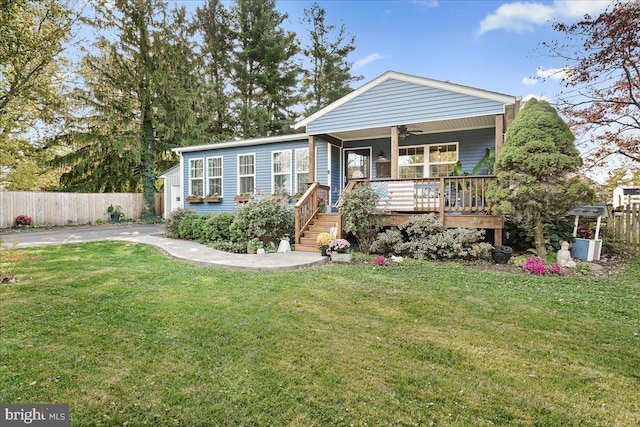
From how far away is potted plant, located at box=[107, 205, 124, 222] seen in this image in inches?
680

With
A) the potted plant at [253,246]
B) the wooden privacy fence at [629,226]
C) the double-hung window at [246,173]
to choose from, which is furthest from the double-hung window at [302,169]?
the wooden privacy fence at [629,226]

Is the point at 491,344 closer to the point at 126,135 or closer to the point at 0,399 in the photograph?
the point at 0,399

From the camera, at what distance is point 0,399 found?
207cm

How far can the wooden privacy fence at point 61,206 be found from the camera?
1362cm

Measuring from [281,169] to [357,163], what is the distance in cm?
269

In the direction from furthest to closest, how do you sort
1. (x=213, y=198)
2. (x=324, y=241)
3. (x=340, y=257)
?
(x=213, y=198) → (x=324, y=241) → (x=340, y=257)

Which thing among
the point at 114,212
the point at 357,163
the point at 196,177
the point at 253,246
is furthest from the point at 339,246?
the point at 114,212

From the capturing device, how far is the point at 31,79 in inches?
508

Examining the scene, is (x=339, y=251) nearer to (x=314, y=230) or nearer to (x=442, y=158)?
(x=314, y=230)

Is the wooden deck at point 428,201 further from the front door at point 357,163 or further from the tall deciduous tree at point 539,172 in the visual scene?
the front door at point 357,163

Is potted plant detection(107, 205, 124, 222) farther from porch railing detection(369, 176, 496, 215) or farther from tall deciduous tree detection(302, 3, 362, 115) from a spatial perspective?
porch railing detection(369, 176, 496, 215)

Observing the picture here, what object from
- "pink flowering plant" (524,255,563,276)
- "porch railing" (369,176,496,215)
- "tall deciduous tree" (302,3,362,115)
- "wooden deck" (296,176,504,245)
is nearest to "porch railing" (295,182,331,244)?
"wooden deck" (296,176,504,245)

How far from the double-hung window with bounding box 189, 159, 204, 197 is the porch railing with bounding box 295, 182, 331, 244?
19.7 feet

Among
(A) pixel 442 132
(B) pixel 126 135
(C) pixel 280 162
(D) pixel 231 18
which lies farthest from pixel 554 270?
(D) pixel 231 18
